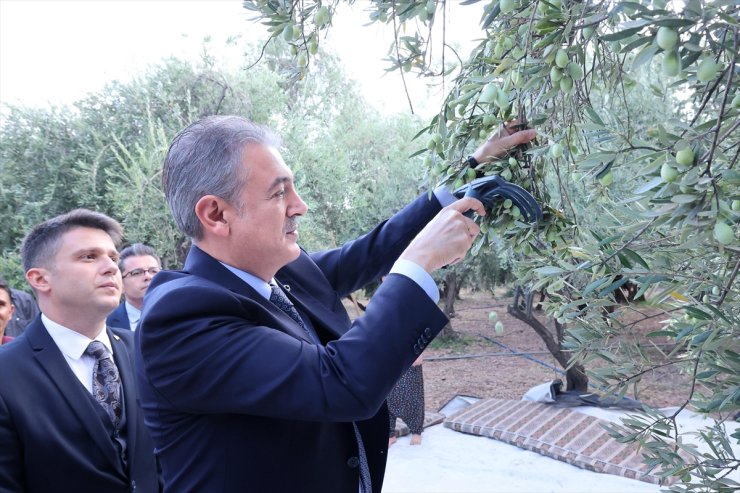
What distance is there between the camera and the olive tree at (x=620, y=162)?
Result: 1021 mm

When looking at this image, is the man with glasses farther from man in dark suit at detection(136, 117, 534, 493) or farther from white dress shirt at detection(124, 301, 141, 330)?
man in dark suit at detection(136, 117, 534, 493)

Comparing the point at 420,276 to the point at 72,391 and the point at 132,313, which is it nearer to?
the point at 72,391

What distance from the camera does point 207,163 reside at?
1696 mm

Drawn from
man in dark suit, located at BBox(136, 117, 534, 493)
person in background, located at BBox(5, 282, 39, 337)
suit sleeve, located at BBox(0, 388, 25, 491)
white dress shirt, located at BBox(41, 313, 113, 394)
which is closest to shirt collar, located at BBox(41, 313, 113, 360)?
white dress shirt, located at BBox(41, 313, 113, 394)

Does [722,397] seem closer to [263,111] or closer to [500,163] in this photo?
[500,163]

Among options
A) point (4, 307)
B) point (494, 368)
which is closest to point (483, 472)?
point (4, 307)

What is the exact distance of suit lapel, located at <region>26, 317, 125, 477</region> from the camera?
2688 mm

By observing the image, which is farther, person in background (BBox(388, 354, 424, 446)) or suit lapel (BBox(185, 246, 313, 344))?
person in background (BBox(388, 354, 424, 446))

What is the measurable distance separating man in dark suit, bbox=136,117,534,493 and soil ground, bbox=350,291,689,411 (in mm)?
6807

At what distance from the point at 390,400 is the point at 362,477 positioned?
5.31 metres

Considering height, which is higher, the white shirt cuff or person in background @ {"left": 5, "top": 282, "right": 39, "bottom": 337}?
the white shirt cuff

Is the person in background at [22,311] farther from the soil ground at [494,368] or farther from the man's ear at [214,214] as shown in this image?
the soil ground at [494,368]

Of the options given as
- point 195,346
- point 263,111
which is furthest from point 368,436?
point 263,111

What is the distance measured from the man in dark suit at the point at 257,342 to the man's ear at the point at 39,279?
59.6 inches
